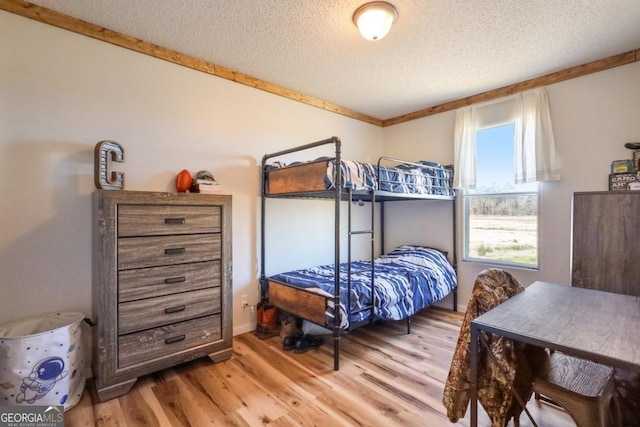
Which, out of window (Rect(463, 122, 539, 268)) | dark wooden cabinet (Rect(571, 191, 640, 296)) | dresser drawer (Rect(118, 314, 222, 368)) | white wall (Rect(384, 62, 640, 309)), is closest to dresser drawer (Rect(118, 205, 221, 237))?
dresser drawer (Rect(118, 314, 222, 368))

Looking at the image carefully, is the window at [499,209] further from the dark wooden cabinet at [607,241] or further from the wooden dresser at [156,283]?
the wooden dresser at [156,283]

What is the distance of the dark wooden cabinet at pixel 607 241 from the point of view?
70.9 inches

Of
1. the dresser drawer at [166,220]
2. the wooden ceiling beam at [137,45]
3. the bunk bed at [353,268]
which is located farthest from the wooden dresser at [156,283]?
the wooden ceiling beam at [137,45]

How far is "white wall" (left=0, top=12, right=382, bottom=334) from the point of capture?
185 centimetres

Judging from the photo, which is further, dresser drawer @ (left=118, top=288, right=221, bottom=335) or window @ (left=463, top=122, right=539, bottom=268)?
window @ (left=463, top=122, right=539, bottom=268)

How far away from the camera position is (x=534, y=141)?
2871 mm

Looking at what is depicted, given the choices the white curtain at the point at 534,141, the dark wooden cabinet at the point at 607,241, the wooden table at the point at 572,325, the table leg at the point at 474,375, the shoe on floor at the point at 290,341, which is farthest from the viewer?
the white curtain at the point at 534,141

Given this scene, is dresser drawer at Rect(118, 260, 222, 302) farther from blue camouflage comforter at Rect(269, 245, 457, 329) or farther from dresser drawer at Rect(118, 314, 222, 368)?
blue camouflage comforter at Rect(269, 245, 457, 329)

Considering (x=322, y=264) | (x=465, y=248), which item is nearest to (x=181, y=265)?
(x=322, y=264)

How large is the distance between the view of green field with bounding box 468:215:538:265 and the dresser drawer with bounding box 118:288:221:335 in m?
2.88

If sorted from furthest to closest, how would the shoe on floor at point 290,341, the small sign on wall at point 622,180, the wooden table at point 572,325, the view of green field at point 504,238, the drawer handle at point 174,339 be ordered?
the view of green field at point 504,238 < the shoe on floor at point 290,341 < the small sign on wall at point 622,180 < the drawer handle at point 174,339 < the wooden table at point 572,325

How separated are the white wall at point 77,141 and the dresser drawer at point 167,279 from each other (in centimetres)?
46

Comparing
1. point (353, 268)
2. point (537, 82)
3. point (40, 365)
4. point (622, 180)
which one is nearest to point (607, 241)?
point (622, 180)

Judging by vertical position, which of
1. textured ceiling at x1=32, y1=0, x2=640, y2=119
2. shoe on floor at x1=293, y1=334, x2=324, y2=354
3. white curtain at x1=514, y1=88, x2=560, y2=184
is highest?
textured ceiling at x1=32, y1=0, x2=640, y2=119
